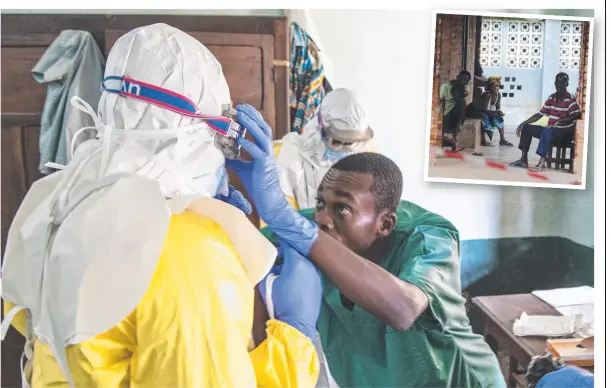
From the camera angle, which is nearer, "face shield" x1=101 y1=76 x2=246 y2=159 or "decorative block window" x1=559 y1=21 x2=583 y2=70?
"face shield" x1=101 y1=76 x2=246 y2=159

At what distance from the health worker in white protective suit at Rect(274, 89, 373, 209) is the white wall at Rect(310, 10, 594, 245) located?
36mm

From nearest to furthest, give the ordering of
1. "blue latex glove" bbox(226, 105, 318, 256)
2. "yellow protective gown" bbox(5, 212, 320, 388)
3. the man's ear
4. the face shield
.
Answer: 1. "yellow protective gown" bbox(5, 212, 320, 388)
2. the face shield
3. "blue latex glove" bbox(226, 105, 318, 256)
4. the man's ear

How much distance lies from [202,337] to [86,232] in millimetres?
236

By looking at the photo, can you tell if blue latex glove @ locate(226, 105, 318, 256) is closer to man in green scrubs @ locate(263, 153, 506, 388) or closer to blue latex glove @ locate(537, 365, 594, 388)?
man in green scrubs @ locate(263, 153, 506, 388)

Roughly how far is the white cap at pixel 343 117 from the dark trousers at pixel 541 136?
0.38 metres

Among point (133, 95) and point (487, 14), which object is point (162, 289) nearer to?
point (133, 95)

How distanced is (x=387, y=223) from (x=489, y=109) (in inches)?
14.2

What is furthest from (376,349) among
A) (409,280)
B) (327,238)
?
(327,238)

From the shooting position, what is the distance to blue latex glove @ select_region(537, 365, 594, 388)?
136 centimetres

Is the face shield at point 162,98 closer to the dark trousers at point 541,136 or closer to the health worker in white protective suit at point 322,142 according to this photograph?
the health worker in white protective suit at point 322,142

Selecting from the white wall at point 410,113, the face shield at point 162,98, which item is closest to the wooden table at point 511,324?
the white wall at point 410,113

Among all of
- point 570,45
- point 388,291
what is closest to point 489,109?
point 570,45

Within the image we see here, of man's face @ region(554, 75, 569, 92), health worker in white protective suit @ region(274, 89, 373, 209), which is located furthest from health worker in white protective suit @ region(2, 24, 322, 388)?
man's face @ region(554, 75, 569, 92)

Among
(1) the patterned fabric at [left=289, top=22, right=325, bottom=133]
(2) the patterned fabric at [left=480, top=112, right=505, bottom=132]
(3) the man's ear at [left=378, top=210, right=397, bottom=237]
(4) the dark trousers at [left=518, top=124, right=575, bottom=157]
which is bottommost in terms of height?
(3) the man's ear at [left=378, top=210, right=397, bottom=237]
